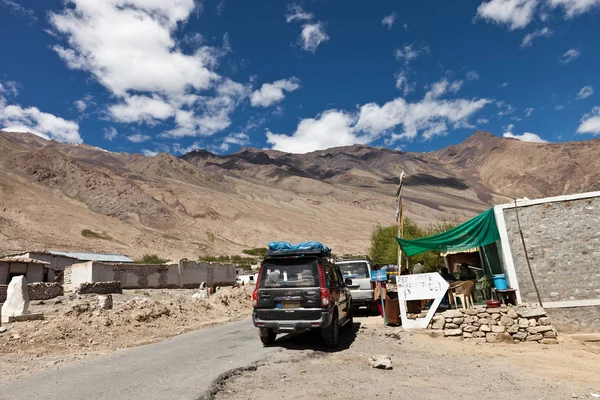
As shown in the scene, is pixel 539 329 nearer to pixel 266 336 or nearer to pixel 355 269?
pixel 355 269

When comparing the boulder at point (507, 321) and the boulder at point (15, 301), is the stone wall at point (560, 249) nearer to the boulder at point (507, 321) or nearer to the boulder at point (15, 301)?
the boulder at point (507, 321)

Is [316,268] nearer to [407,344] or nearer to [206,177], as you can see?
[407,344]

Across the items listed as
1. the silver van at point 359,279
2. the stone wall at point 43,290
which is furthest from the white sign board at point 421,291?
the stone wall at point 43,290

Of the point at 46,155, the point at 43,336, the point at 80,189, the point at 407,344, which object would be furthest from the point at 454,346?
the point at 46,155

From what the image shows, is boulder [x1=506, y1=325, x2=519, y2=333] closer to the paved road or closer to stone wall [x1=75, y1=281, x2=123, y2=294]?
the paved road

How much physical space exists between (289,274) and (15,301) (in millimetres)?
9869

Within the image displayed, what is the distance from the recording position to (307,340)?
10133mm

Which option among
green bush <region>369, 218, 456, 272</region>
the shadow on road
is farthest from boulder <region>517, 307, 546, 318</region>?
green bush <region>369, 218, 456, 272</region>

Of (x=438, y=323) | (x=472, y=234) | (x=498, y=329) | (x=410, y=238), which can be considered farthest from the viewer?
(x=410, y=238)

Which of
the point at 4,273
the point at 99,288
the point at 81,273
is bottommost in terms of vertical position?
the point at 99,288

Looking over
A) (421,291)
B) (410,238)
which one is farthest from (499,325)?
(410,238)

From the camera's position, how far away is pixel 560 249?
1179cm

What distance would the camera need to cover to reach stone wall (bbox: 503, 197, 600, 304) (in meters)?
11.5

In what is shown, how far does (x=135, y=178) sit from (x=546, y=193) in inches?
6685
